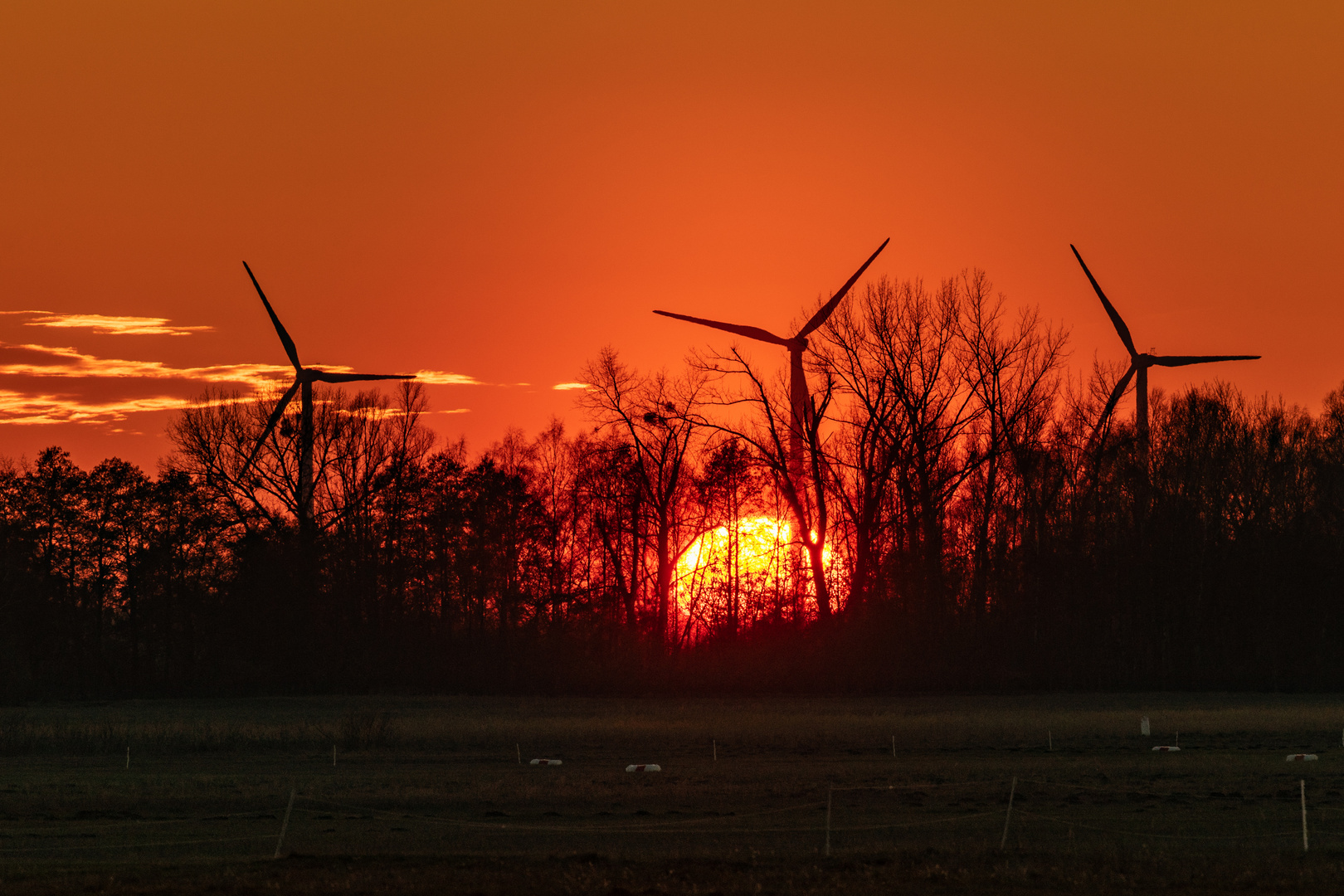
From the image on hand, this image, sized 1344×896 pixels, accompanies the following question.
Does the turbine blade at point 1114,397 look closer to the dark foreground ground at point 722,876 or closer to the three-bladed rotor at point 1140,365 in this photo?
the three-bladed rotor at point 1140,365

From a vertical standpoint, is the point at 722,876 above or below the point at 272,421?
below

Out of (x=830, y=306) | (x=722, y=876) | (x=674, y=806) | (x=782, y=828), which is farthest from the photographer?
(x=830, y=306)

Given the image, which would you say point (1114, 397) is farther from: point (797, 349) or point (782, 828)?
point (782, 828)

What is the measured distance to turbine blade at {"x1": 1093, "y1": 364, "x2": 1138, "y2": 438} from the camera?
92438 millimetres

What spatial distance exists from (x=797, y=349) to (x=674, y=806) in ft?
193

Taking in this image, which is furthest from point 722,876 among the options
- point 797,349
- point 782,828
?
point 797,349

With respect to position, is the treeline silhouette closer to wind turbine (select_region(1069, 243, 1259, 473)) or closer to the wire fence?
wind turbine (select_region(1069, 243, 1259, 473))

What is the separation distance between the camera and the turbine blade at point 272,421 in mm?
91562

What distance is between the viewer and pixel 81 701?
86.8 metres

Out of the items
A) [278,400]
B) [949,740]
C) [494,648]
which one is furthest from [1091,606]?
[278,400]

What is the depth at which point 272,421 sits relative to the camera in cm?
9294

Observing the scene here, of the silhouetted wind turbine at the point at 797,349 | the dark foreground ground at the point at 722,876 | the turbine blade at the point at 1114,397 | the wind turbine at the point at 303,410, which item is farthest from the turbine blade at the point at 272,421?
the dark foreground ground at the point at 722,876

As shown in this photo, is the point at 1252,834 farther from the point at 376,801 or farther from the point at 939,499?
the point at 939,499

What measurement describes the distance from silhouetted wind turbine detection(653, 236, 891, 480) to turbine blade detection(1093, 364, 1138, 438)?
1715cm
